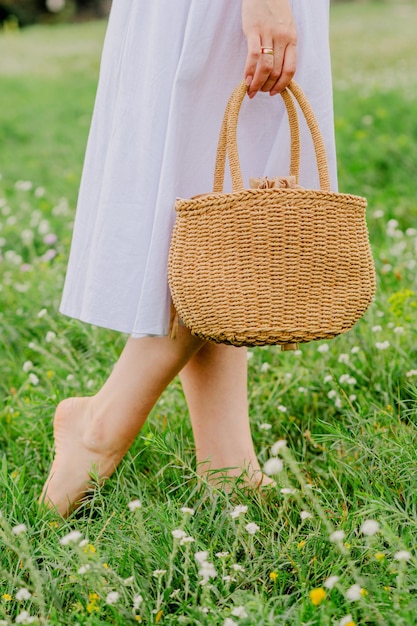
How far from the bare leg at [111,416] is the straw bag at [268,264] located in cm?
26

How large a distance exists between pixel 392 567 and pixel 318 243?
600 mm

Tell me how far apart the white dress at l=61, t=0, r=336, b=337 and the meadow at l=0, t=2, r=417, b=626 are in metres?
0.41

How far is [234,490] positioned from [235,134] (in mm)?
784

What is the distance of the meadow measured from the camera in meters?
1.47

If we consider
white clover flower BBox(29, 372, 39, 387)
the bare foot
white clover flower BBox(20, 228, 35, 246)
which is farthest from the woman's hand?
white clover flower BBox(20, 228, 35, 246)

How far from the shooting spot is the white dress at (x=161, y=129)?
1717 mm

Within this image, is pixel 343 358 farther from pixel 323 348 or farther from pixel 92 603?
pixel 92 603

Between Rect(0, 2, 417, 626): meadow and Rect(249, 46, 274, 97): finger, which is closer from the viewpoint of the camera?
Rect(0, 2, 417, 626): meadow

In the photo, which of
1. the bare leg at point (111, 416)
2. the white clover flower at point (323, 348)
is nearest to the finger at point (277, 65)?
the bare leg at point (111, 416)

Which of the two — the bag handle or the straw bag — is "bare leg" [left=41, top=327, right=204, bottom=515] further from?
the bag handle

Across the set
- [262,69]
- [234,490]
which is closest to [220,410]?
[234,490]

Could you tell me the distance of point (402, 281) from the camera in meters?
2.97

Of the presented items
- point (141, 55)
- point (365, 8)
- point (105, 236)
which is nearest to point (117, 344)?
point (105, 236)

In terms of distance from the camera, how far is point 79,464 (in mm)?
1996
